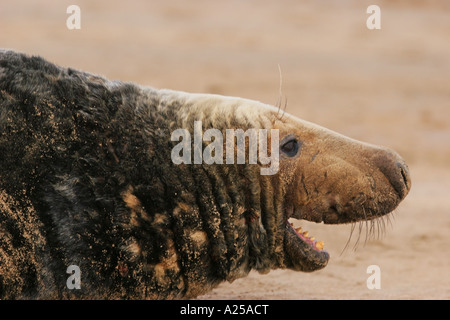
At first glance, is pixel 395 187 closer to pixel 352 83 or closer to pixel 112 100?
pixel 112 100

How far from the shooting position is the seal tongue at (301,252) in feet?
15.1

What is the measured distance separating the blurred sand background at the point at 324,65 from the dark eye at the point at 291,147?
65.1 inches

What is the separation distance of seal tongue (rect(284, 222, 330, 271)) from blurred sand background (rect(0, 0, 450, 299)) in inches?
49.6

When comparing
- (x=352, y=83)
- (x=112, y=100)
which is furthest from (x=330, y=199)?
(x=352, y=83)

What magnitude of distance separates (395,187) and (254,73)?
921 centimetres
